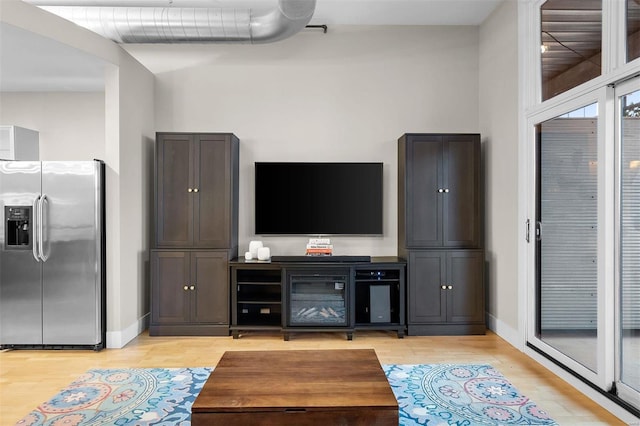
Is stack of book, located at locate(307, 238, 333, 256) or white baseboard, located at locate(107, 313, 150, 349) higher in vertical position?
stack of book, located at locate(307, 238, 333, 256)

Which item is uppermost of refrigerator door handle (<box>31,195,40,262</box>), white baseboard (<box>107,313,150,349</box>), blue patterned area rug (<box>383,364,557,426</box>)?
refrigerator door handle (<box>31,195,40,262</box>)

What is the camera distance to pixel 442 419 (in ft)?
8.16

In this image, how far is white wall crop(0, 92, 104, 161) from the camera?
5.18 meters

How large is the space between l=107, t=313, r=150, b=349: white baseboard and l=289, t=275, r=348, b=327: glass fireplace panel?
154 cm

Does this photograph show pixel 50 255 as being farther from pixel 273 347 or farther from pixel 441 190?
pixel 441 190

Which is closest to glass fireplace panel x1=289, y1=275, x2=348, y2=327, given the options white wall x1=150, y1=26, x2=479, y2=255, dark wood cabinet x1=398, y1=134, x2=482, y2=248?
white wall x1=150, y1=26, x2=479, y2=255

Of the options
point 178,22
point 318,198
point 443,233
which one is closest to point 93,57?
point 178,22

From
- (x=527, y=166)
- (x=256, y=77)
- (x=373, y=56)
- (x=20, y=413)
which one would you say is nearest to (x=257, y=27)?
(x=256, y=77)

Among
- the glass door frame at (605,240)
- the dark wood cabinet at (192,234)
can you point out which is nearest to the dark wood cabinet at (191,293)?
the dark wood cabinet at (192,234)

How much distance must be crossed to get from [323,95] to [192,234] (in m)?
2.09

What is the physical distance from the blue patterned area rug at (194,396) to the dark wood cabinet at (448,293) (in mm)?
868

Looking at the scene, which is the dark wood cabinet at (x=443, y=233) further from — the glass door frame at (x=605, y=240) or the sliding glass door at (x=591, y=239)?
the glass door frame at (x=605, y=240)

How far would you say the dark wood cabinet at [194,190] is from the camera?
13.9 feet

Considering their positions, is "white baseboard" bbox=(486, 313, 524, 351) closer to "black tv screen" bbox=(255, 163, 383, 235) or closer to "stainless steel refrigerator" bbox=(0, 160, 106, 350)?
"black tv screen" bbox=(255, 163, 383, 235)
